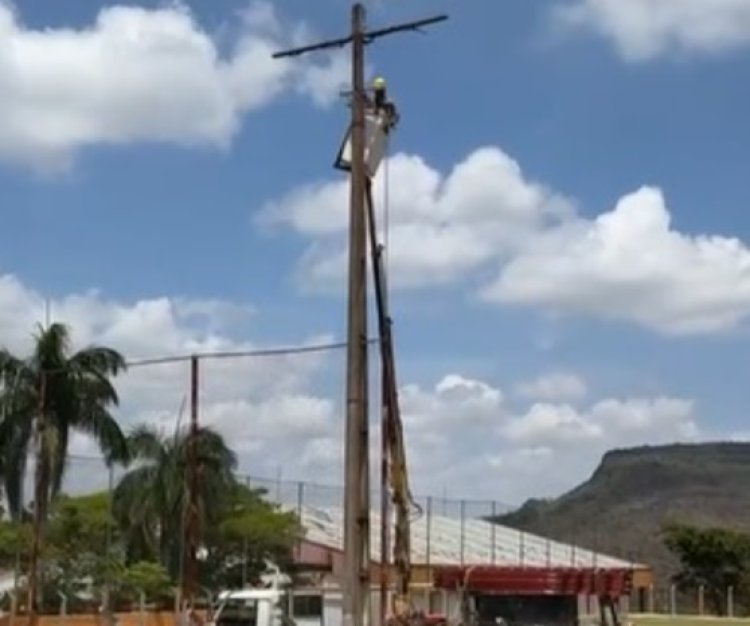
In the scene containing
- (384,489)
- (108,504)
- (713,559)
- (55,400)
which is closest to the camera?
(384,489)

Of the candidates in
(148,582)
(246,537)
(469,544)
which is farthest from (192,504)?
(469,544)

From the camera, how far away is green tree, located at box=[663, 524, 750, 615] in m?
99.4

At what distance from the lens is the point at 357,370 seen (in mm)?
20609

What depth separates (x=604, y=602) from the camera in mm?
32750

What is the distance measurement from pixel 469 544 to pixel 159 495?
2301cm

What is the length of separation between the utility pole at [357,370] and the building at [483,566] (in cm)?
506

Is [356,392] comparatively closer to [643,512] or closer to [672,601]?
[672,601]

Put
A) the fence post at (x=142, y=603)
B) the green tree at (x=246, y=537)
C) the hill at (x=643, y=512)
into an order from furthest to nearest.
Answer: the hill at (x=643, y=512) → the green tree at (x=246, y=537) → the fence post at (x=142, y=603)

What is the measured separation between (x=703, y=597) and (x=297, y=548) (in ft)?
122

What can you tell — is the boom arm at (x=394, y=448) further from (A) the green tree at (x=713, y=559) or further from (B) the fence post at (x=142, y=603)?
(A) the green tree at (x=713, y=559)

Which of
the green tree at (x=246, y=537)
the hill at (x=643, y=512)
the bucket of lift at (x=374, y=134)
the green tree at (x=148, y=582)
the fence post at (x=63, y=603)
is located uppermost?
the hill at (x=643, y=512)

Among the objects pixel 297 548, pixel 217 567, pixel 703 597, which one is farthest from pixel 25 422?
pixel 703 597

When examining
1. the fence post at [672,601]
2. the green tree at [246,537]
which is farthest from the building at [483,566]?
the fence post at [672,601]

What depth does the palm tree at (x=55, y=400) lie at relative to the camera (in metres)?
47.9
